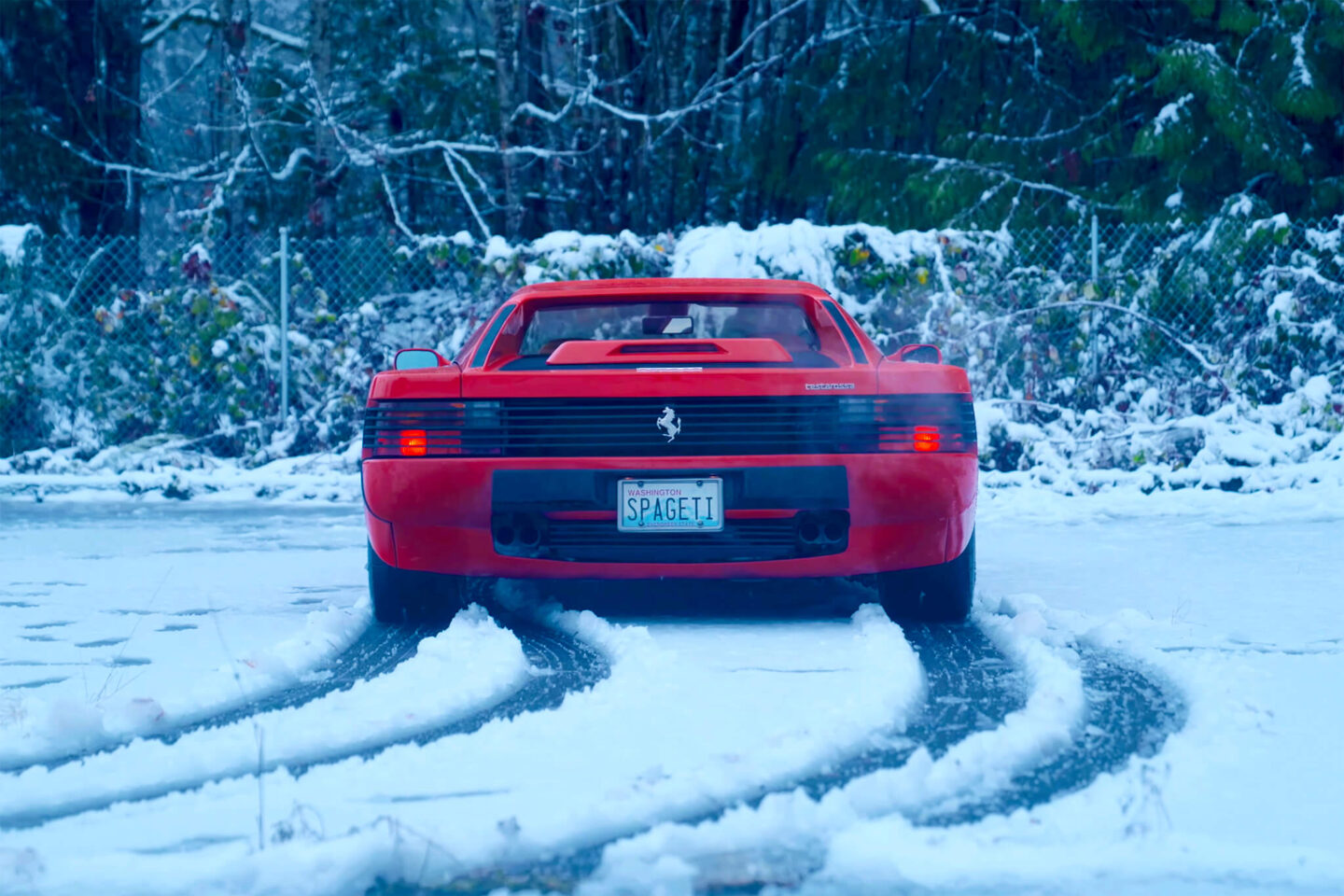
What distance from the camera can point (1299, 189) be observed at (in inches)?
517

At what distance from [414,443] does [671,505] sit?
0.87 metres

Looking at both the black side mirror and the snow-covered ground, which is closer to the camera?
the snow-covered ground

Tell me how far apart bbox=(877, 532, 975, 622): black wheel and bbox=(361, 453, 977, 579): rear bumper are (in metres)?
0.15

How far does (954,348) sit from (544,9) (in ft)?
22.2

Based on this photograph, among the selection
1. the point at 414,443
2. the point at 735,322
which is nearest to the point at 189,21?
the point at 735,322

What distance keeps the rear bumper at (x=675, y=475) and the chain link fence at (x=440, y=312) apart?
5740 mm

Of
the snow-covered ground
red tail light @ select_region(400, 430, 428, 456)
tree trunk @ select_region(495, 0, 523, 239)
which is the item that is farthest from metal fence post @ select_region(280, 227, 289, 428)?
red tail light @ select_region(400, 430, 428, 456)

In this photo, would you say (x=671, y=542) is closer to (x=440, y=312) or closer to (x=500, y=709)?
(x=500, y=709)

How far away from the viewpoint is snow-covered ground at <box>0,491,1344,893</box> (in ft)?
8.89

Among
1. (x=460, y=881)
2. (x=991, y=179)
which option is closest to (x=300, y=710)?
(x=460, y=881)

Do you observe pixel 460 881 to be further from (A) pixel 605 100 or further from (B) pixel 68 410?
(A) pixel 605 100

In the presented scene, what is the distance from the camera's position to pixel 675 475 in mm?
5008

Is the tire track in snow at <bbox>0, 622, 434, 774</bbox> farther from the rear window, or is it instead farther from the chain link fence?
the chain link fence

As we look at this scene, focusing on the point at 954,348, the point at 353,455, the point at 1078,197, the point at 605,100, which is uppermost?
the point at 605,100
